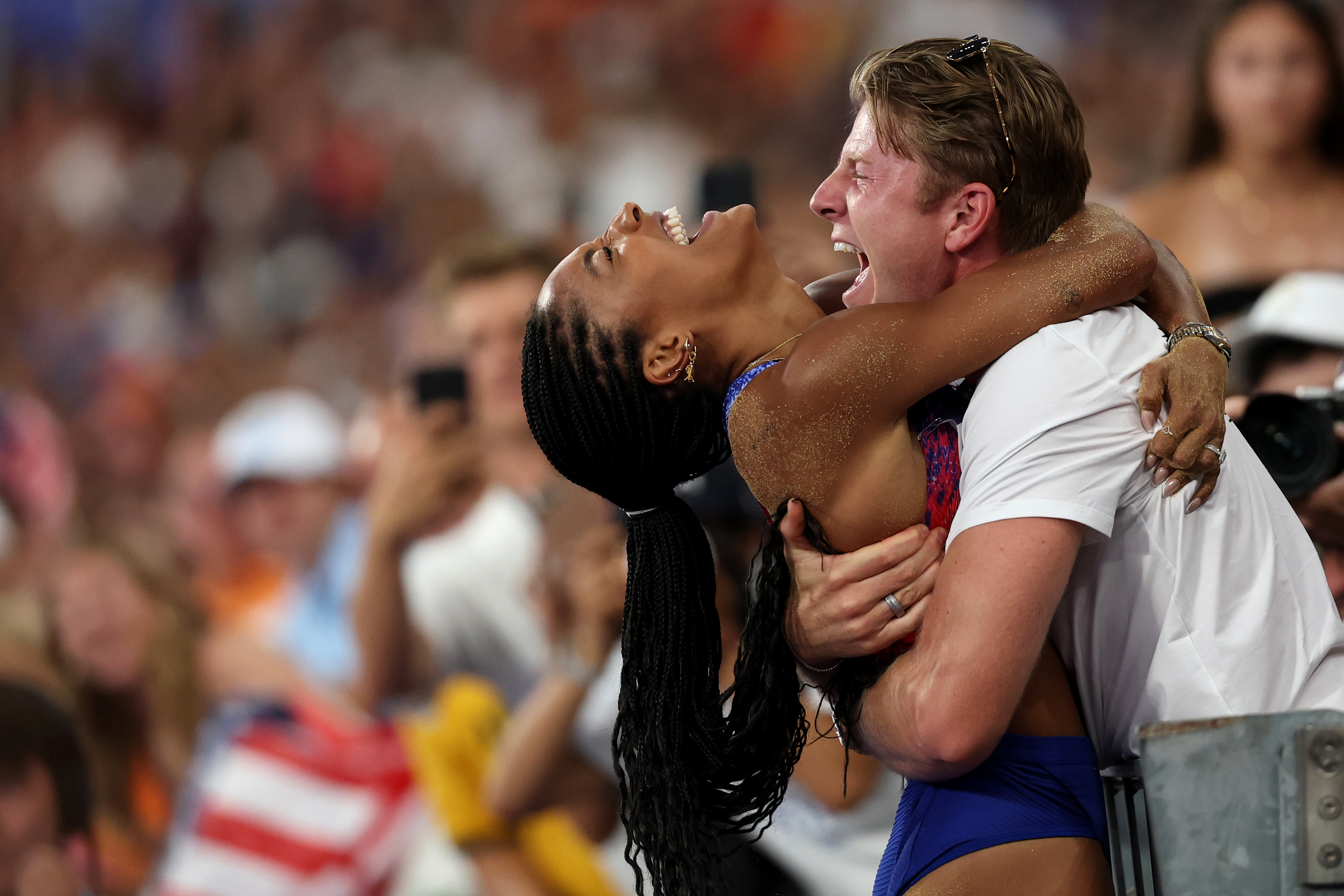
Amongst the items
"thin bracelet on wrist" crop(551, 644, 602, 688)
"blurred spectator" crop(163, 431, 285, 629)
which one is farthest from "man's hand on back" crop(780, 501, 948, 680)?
"blurred spectator" crop(163, 431, 285, 629)

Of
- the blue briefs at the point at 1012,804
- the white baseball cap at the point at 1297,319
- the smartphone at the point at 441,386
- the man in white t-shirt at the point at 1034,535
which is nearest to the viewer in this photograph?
the man in white t-shirt at the point at 1034,535

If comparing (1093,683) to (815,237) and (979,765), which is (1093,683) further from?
(815,237)

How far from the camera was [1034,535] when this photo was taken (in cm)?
140

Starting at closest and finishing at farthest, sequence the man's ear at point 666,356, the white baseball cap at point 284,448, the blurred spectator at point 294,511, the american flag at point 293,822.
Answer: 1. the man's ear at point 666,356
2. the american flag at point 293,822
3. the blurred spectator at point 294,511
4. the white baseball cap at point 284,448

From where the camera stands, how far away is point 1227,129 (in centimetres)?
407

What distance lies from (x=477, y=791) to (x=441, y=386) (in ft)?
3.91

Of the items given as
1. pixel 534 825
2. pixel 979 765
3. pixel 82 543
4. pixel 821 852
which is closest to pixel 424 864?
pixel 534 825

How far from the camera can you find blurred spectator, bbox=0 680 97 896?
318cm

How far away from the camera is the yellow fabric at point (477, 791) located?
3.75m

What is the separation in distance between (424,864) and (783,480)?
318cm

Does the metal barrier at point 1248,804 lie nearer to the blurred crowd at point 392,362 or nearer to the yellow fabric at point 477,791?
the blurred crowd at point 392,362

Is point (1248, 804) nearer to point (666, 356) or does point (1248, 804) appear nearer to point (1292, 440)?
point (666, 356)

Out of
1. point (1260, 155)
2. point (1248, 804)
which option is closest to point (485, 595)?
point (1260, 155)

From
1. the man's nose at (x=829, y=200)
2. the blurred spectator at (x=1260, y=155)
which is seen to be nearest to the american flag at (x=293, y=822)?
the blurred spectator at (x=1260, y=155)
